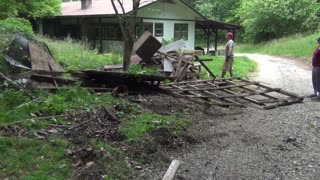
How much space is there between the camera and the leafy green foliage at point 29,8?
2059 centimetres

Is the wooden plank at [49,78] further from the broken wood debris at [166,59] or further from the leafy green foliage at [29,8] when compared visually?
the leafy green foliage at [29,8]

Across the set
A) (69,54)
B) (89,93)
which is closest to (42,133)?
(89,93)

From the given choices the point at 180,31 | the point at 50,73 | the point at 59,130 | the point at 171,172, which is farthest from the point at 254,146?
the point at 180,31

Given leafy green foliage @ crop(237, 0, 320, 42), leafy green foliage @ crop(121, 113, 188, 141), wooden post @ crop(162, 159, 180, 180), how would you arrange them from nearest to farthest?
wooden post @ crop(162, 159, 180, 180) < leafy green foliage @ crop(121, 113, 188, 141) < leafy green foliage @ crop(237, 0, 320, 42)

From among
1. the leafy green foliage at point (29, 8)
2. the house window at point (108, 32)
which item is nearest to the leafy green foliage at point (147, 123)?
the leafy green foliage at point (29, 8)

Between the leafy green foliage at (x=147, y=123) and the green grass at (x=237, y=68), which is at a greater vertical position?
the green grass at (x=237, y=68)

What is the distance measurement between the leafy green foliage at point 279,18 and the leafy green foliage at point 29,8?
24457mm

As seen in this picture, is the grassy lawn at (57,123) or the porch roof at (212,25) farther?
the porch roof at (212,25)

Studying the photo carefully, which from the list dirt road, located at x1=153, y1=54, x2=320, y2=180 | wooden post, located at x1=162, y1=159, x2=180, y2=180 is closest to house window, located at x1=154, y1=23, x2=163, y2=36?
dirt road, located at x1=153, y1=54, x2=320, y2=180

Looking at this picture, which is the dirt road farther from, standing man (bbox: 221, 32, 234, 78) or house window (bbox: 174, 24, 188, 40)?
house window (bbox: 174, 24, 188, 40)

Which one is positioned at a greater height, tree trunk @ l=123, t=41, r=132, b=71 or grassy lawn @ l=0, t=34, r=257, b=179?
tree trunk @ l=123, t=41, r=132, b=71

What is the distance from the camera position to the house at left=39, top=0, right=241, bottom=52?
26.3 meters

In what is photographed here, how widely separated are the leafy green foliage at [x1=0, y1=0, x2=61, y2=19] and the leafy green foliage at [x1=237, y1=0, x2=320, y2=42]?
24457 mm

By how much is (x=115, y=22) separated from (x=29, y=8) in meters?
6.00
